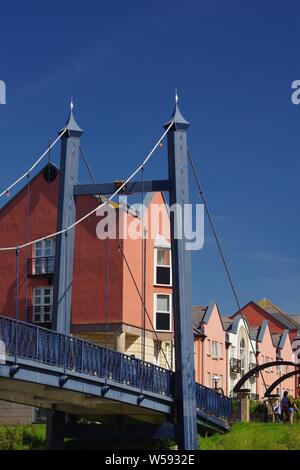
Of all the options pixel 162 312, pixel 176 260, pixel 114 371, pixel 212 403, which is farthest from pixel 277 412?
pixel 114 371

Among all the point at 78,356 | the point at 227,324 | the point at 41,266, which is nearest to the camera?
the point at 78,356

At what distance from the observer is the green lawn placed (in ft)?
114

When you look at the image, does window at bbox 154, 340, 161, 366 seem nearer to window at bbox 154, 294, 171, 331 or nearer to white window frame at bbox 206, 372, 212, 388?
window at bbox 154, 294, 171, 331

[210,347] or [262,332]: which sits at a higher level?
[262,332]

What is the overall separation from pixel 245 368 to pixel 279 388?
809cm

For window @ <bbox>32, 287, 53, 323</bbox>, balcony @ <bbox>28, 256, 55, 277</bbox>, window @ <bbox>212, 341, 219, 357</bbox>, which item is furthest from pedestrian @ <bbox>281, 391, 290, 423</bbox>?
window @ <bbox>212, 341, 219, 357</bbox>

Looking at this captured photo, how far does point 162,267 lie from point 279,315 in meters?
37.8

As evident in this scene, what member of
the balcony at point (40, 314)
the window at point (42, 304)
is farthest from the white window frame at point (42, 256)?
the balcony at point (40, 314)

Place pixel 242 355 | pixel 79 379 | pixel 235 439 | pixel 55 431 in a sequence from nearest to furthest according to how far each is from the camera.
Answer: pixel 79 379 < pixel 55 431 < pixel 235 439 < pixel 242 355

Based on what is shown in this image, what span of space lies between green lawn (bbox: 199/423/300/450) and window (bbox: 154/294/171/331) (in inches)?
426

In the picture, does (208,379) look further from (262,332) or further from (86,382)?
(86,382)

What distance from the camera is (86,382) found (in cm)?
2922
